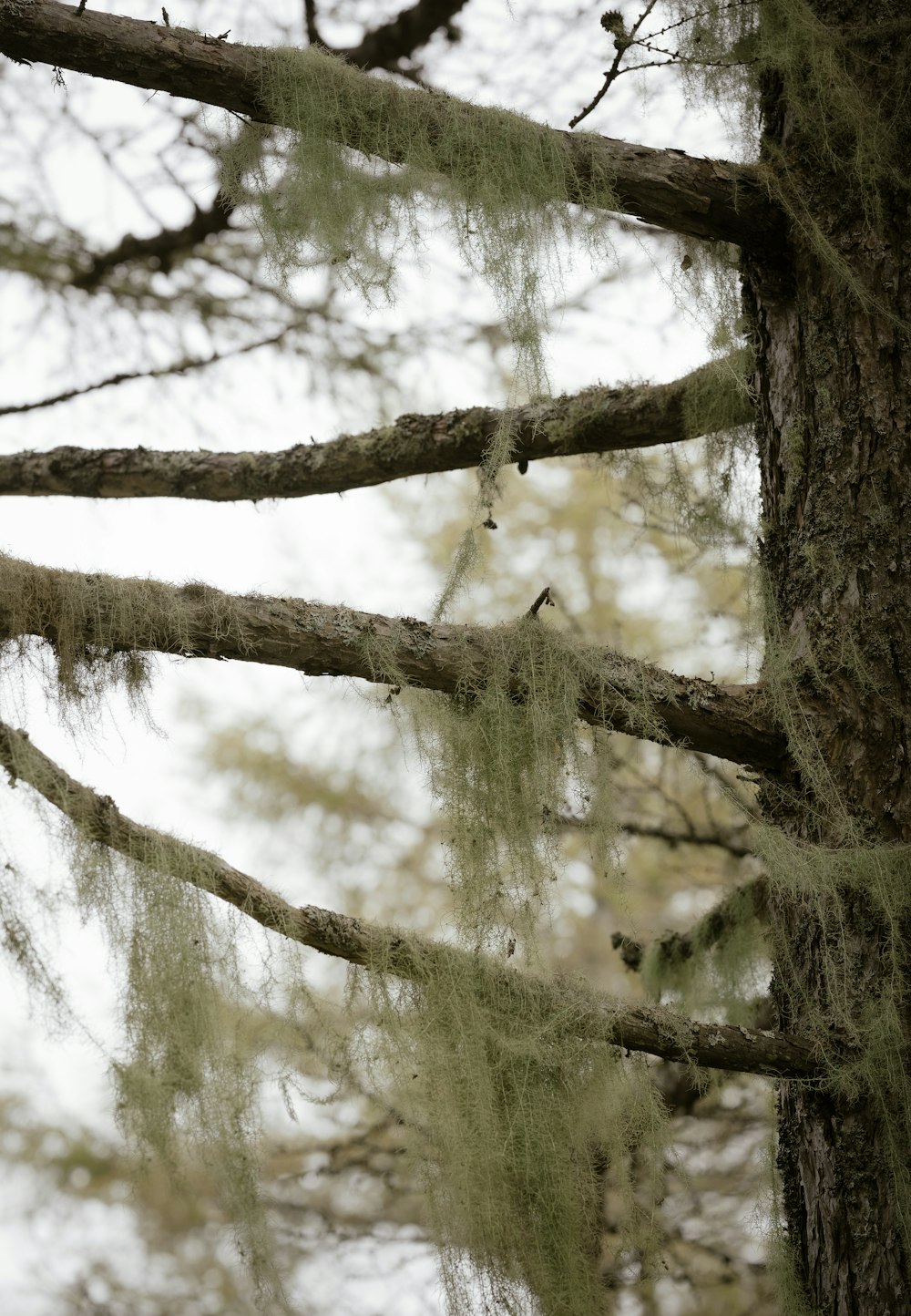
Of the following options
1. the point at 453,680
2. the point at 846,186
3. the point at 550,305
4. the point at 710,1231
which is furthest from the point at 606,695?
the point at 710,1231

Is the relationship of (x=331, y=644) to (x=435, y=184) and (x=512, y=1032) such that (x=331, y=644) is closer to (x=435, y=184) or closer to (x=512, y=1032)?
(x=512, y=1032)

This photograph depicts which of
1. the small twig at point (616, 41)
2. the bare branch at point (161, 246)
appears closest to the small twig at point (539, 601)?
the small twig at point (616, 41)

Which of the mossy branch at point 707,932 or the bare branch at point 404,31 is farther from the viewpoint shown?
the bare branch at point 404,31

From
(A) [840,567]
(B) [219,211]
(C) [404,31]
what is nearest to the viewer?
(A) [840,567]

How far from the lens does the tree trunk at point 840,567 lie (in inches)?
62.6

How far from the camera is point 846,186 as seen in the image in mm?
1905

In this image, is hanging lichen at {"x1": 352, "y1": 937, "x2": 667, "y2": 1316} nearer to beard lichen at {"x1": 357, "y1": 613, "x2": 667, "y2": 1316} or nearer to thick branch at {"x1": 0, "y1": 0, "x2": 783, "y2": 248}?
beard lichen at {"x1": 357, "y1": 613, "x2": 667, "y2": 1316}

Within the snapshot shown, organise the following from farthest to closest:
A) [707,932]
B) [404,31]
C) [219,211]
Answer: [219,211], [404,31], [707,932]

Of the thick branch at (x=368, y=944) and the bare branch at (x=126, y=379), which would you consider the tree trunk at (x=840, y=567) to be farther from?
the bare branch at (x=126, y=379)

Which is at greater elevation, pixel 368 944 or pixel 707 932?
pixel 707 932

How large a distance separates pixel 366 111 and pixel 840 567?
900 millimetres

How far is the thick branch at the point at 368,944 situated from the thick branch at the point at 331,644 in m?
0.16

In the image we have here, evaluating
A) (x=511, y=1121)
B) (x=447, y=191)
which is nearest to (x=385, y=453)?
(x=447, y=191)

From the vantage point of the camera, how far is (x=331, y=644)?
5.53ft
